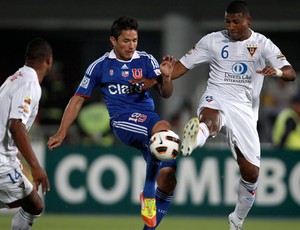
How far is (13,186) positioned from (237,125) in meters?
2.88

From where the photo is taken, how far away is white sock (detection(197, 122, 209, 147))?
9844 millimetres

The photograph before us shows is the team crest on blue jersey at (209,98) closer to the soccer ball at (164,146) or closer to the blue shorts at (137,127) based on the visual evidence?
the blue shorts at (137,127)

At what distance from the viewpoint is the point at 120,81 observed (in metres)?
10.2

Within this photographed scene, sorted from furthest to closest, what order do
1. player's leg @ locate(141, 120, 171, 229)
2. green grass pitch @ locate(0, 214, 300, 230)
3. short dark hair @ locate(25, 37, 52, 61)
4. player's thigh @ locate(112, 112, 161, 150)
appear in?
green grass pitch @ locate(0, 214, 300, 230) < player's thigh @ locate(112, 112, 161, 150) < player's leg @ locate(141, 120, 171, 229) < short dark hair @ locate(25, 37, 52, 61)

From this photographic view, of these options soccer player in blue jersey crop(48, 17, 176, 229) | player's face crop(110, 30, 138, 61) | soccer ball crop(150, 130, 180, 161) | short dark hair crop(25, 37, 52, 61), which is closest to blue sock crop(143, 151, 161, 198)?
Answer: soccer player in blue jersey crop(48, 17, 176, 229)

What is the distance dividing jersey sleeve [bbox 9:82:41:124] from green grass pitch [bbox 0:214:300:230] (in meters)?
3.99

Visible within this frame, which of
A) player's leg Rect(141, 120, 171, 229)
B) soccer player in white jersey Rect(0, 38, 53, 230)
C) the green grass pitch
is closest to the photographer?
soccer player in white jersey Rect(0, 38, 53, 230)

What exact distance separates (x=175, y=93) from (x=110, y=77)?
11950 mm

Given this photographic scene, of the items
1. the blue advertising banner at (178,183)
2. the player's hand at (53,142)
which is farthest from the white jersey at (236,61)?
the blue advertising banner at (178,183)

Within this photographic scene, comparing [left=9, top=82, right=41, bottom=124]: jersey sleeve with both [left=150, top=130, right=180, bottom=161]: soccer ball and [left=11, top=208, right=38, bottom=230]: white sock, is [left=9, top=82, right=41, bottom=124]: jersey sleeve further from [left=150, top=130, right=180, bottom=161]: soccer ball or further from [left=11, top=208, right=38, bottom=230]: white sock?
[left=150, top=130, right=180, bottom=161]: soccer ball

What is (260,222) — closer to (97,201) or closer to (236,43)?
(97,201)

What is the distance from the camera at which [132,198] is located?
50.1 ft

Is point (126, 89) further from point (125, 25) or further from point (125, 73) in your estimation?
point (125, 25)

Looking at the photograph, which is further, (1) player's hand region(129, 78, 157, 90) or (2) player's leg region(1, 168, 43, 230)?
(1) player's hand region(129, 78, 157, 90)
